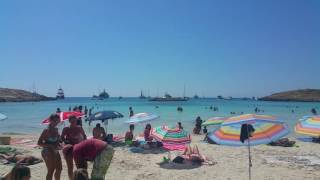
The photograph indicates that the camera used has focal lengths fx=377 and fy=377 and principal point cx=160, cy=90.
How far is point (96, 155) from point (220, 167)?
19.9 ft

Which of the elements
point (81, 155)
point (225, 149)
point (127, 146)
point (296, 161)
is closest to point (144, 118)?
point (127, 146)

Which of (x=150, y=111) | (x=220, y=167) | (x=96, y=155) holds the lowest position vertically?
(x=220, y=167)

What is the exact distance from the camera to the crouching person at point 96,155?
549cm

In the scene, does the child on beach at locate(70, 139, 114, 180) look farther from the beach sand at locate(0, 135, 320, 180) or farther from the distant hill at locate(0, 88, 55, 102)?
the distant hill at locate(0, 88, 55, 102)

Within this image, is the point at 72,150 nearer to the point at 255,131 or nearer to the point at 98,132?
the point at 255,131

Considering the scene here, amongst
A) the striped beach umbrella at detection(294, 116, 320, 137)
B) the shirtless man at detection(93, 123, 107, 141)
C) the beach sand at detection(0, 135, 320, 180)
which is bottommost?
the beach sand at detection(0, 135, 320, 180)

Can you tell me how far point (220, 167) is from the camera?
1094 centimetres

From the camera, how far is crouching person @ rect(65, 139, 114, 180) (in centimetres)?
549

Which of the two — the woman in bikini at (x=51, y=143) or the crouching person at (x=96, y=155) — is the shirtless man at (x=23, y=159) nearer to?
the woman in bikini at (x=51, y=143)

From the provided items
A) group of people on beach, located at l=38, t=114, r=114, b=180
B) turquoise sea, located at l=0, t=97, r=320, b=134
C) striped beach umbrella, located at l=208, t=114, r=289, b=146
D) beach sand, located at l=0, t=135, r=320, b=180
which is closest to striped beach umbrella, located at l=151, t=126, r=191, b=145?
beach sand, located at l=0, t=135, r=320, b=180

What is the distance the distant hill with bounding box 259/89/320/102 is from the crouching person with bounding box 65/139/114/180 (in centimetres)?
12319

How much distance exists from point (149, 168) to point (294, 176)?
12.9 ft

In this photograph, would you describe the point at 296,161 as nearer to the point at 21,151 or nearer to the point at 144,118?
the point at 144,118

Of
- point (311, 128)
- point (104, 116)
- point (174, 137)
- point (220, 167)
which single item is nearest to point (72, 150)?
point (174, 137)
